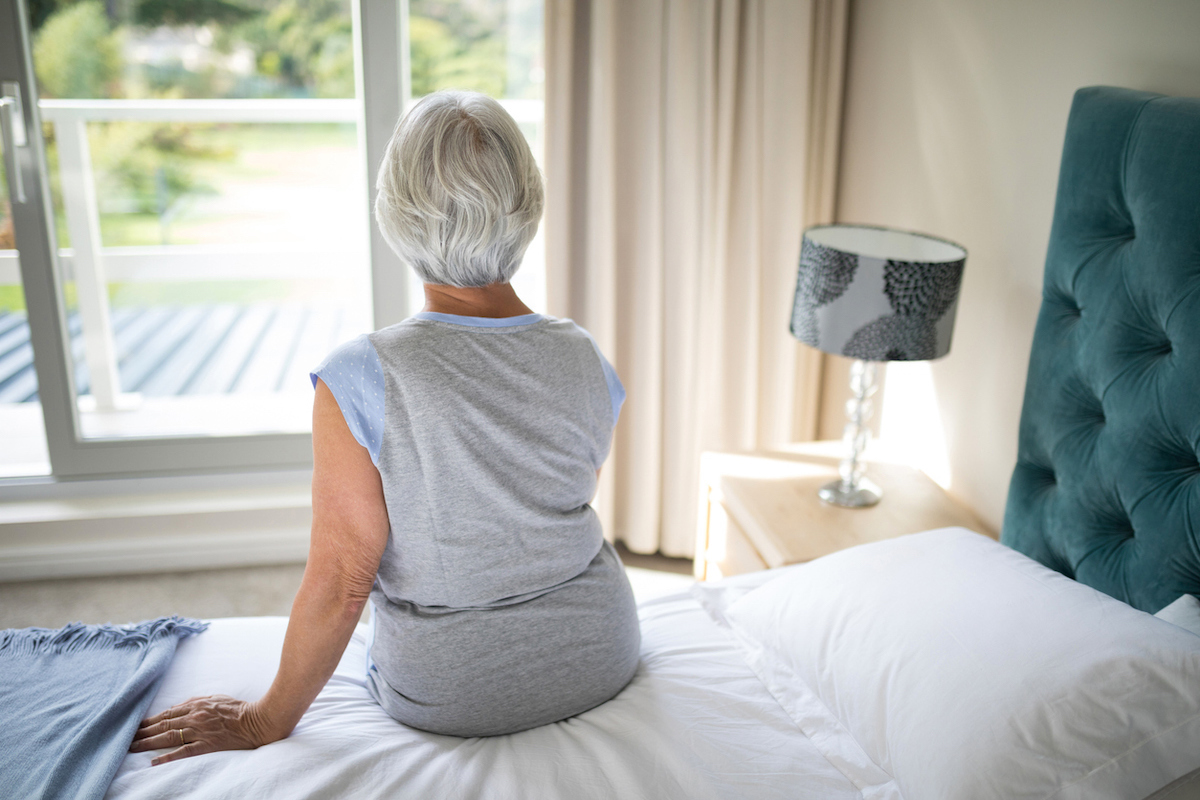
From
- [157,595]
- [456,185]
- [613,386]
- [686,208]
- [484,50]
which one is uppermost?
[484,50]

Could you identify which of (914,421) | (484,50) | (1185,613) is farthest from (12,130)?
(1185,613)

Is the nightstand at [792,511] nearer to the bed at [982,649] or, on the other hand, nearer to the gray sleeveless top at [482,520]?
the bed at [982,649]

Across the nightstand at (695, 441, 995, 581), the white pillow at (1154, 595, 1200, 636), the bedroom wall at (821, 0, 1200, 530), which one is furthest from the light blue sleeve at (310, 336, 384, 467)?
the bedroom wall at (821, 0, 1200, 530)

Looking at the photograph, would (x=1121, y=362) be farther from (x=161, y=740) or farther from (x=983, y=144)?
(x=161, y=740)

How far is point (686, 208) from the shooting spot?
2.49 metres

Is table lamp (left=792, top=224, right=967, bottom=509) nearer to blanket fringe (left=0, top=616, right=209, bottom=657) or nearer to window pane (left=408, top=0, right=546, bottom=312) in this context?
window pane (left=408, top=0, right=546, bottom=312)

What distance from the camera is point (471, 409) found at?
3.76 feet

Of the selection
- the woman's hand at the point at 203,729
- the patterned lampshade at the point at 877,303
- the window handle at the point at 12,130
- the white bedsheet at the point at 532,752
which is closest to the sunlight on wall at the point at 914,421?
the patterned lampshade at the point at 877,303

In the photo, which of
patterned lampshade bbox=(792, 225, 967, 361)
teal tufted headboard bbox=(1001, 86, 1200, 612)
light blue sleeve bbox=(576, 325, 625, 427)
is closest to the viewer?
teal tufted headboard bbox=(1001, 86, 1200, 612)

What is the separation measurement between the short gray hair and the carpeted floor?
4.75ft

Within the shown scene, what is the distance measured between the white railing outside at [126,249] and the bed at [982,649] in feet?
5.31

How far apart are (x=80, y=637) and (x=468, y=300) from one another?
80 cm

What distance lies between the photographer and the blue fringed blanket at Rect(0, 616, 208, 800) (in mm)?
1027

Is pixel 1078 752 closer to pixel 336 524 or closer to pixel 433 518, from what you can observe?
pixel 433 518
